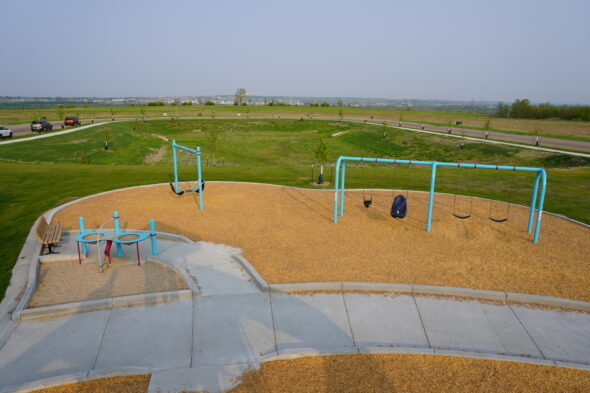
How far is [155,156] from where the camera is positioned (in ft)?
130

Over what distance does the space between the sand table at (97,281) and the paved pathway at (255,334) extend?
0.71 metres

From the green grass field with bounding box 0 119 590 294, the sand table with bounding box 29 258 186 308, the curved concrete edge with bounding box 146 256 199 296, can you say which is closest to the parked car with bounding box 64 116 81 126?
the green grass field with bounding box 0 119 590 294

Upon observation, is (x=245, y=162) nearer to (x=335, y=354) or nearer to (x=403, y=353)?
(x=335, y=354)

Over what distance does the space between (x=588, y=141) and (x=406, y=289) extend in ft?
143

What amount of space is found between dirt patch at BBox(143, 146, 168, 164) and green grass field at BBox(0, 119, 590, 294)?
0.31 ft

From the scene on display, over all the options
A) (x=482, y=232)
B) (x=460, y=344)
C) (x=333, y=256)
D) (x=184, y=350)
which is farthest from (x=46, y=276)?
(x=482, y=232)

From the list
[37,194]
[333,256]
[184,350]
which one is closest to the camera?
[184,350]

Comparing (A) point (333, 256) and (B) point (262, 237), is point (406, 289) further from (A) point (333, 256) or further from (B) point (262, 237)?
(B) point (262, 237)

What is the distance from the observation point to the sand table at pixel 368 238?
9703 mm

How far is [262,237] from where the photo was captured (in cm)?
1217

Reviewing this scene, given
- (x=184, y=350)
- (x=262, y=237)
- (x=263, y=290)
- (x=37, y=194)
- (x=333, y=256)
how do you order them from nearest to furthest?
(x=184, y=350), (x=263, y=290), (x=333, y=256), (x=262, y=237), (x=37, y=194)

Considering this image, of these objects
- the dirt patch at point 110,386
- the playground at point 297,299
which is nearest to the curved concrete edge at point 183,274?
the playground at point 297,299

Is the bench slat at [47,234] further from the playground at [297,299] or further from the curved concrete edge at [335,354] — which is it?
the curved concrete edge at [335,354]

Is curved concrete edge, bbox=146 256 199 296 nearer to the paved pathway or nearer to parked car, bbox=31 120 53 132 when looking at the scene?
the paved pathway
